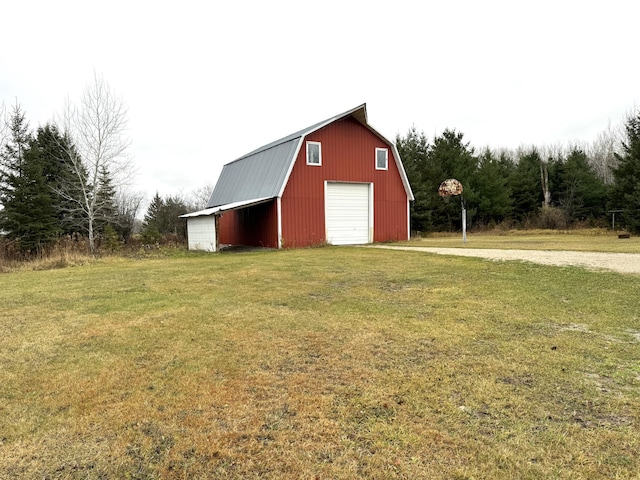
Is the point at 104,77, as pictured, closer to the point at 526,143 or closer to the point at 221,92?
the point at 221,92

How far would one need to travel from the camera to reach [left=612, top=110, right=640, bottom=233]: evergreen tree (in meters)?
22.3

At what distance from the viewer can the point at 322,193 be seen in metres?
18.1

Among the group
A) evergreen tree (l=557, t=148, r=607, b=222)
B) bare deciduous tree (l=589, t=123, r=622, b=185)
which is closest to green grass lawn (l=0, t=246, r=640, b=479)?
evergreen tree (l=557, t=148, r=607, b=222)

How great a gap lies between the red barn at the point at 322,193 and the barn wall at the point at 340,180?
0.04 m

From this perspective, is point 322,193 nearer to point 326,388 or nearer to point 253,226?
point 253,226

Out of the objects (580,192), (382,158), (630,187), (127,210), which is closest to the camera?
(382,158)

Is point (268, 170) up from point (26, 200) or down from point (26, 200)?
up

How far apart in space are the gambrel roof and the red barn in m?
0.05

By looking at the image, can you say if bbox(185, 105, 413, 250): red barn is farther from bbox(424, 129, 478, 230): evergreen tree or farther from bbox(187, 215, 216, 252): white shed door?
bbox(424, 129, 478, 230): evergreen tree

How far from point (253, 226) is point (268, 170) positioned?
2894mm

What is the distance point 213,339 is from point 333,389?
1636 mm

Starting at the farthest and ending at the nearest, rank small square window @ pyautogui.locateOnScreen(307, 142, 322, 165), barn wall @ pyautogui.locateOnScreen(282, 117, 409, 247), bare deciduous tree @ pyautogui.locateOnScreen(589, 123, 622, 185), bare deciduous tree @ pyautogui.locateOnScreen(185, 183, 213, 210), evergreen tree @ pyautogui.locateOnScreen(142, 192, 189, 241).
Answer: bare deciduous tree @ pyautogui.locateOnScreen(185, 183, 213, 210) < bare deciduous tree @ pyautogui.locateOnScreen(589, 123, 622, 185) < evergreen tree @ pyautogui.locateOnScreen(142, 192, 189, 241) < small square window @ pyautogui.locateOnScreen(307, 142, 322, 165) < barn wall @ pyautogui.locateOnScreen(282, 117, 409, 247)

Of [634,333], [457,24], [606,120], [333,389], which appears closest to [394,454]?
[333,389]

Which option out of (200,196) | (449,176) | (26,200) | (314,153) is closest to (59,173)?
(26,200)
